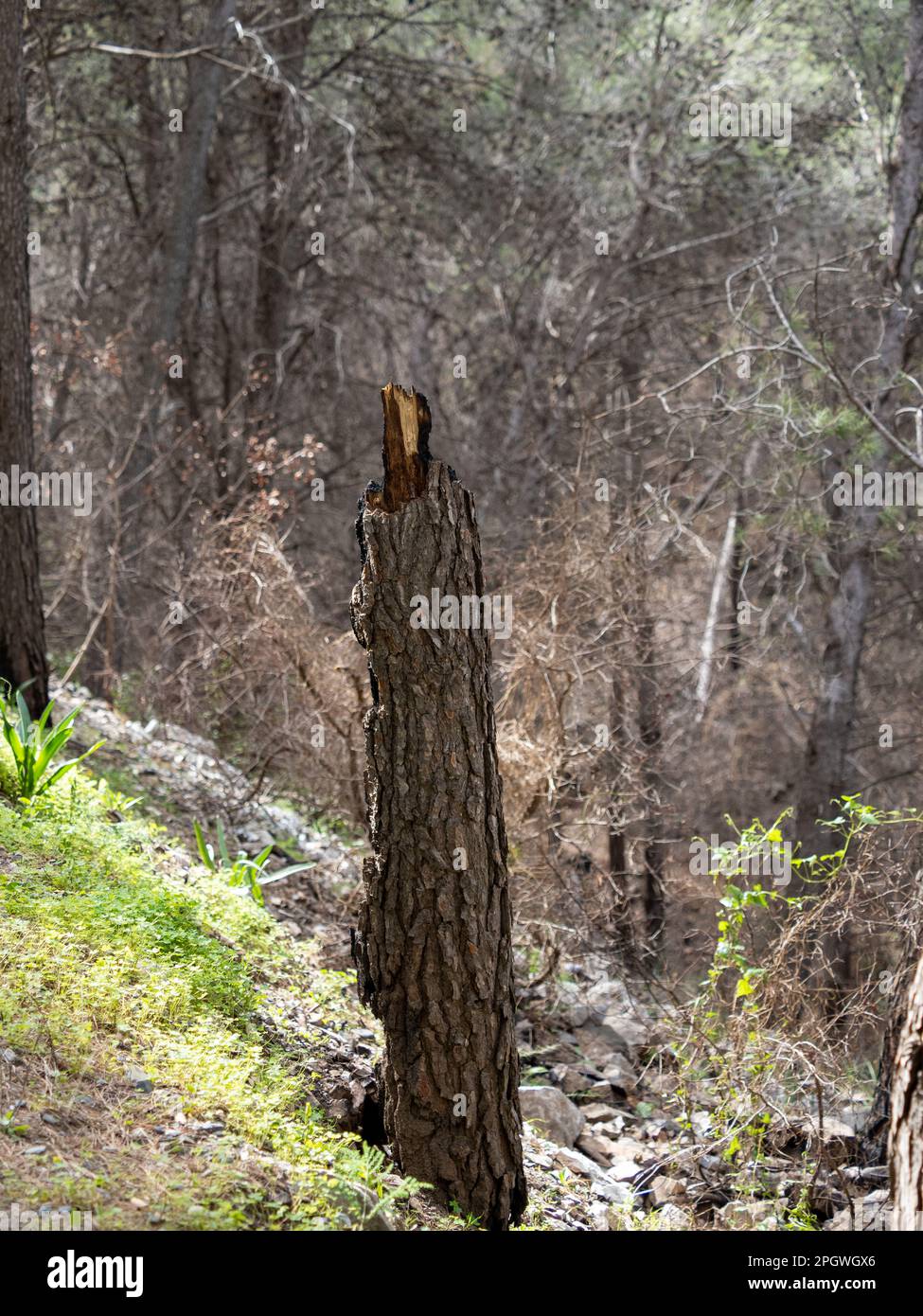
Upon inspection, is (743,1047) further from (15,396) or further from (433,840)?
(15,396)

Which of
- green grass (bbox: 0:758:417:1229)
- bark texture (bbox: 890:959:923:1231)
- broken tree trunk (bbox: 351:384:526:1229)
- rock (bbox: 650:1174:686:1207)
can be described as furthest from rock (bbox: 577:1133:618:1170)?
bark texture (bbox: 890:959:923:1231)

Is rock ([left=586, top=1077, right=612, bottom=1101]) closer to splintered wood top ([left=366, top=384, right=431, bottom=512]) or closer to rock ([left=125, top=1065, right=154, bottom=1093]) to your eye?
rock ([left=125, top=1065, right=154, bottom=1093])

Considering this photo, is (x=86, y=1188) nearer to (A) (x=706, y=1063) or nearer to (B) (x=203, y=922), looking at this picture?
(B) (x=203, y=922)

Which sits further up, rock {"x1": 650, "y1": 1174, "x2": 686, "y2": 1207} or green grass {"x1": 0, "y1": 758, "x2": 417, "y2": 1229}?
green grass {"x1": 0, "y1": 758, "x2": 417, "y2": 1229}

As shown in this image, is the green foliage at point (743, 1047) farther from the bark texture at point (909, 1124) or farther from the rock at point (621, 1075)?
the bark texture at point (909, 1124)

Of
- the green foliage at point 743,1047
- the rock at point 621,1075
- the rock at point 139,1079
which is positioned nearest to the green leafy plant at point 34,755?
the rock at point 139,1079

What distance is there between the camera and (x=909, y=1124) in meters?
3.05

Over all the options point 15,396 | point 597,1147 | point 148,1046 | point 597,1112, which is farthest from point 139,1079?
point 15,396

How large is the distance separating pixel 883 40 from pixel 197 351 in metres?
7.82

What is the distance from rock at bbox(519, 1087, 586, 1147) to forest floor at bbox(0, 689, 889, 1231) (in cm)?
1

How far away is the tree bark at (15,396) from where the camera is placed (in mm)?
6949

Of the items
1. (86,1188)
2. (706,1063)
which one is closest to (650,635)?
(706,1063)

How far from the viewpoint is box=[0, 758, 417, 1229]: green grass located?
337 centimetres

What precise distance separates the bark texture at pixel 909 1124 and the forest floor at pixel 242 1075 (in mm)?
1433
